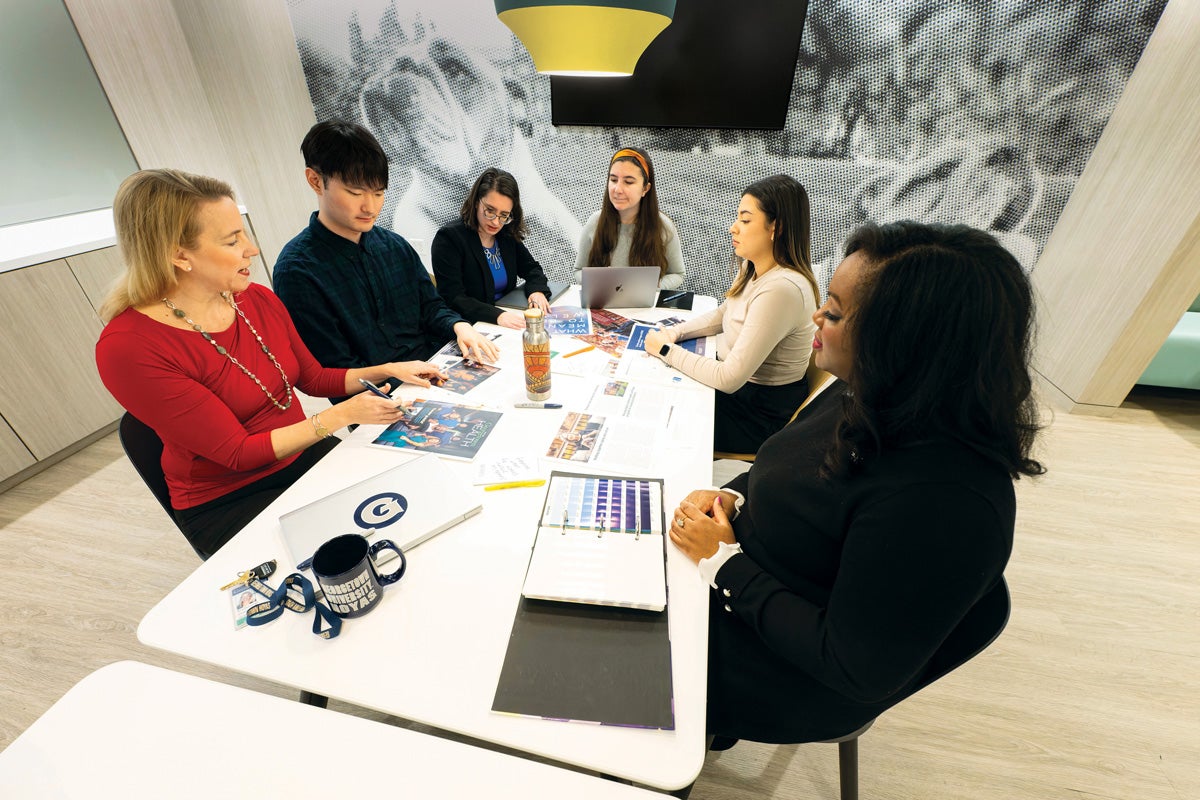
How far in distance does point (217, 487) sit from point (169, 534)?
118cm

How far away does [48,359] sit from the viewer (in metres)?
2.40

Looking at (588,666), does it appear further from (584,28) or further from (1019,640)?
(1019,640)

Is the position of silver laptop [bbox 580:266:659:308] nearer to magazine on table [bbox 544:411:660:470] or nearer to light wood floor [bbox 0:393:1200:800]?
magazine on table [bbox 544:411:660:470]

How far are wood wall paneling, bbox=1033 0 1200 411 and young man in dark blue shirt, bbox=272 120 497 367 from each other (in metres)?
2.65

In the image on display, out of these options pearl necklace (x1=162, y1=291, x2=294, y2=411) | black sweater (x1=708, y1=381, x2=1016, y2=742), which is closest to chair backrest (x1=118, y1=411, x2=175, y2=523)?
pearl necklace (x1=162, y1=291, x2=294, y2=411)

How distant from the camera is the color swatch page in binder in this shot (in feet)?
2.79

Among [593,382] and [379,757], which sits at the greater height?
[379,757]

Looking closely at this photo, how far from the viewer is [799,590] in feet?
3.00

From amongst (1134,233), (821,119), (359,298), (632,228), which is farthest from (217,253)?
(1134,233)

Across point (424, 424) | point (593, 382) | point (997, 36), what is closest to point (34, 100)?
point (424, 424)

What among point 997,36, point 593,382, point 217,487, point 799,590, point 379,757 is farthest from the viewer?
point 997,36

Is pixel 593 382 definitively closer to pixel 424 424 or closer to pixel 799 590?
pixel 424 424

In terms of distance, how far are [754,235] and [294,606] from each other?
158 cm

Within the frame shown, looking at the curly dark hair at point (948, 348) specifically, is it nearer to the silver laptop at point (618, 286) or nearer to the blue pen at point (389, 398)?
the blue pen at point (389, 398)
